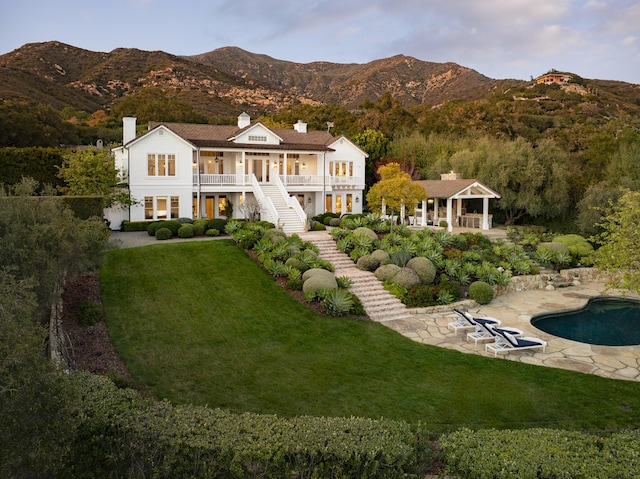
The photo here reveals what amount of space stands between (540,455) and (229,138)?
29795 millimetres

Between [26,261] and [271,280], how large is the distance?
9.49 metres

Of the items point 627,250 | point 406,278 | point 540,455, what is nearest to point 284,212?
point 406,278

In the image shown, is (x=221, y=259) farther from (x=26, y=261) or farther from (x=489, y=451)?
(x=489, y=451)

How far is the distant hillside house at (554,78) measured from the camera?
9781 cm

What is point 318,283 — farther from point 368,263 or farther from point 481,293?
point 481,293

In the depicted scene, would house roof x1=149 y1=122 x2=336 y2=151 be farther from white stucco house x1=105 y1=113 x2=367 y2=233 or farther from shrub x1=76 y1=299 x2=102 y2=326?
shrub x1=76 y1=299 x2=102 y2=326

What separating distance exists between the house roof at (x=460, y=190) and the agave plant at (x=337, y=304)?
17.8 metres

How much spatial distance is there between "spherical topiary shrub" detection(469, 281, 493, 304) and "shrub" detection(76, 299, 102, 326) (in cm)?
1386

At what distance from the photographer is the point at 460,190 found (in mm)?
30859

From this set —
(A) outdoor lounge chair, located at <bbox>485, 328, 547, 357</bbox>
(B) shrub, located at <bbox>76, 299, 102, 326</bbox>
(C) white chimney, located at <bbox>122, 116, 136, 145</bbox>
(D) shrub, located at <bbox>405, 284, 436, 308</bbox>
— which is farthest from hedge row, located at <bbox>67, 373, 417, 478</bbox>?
(C) white chimney, located at <bbox>122, 116, 136, 145</bbox>

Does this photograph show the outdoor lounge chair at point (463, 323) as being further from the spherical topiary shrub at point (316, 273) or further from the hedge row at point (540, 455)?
the hedge row at point (540, 455)

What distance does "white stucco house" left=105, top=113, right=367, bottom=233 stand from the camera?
28422mm

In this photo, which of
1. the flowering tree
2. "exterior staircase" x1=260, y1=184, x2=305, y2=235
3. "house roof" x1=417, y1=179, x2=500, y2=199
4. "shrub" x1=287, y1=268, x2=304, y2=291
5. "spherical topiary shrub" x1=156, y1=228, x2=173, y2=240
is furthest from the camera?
"house roof" x1=417, y1=179, x2=500, y2=199

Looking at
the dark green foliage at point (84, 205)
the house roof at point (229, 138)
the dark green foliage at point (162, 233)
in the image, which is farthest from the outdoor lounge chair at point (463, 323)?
the house roof at point (229, 138)
